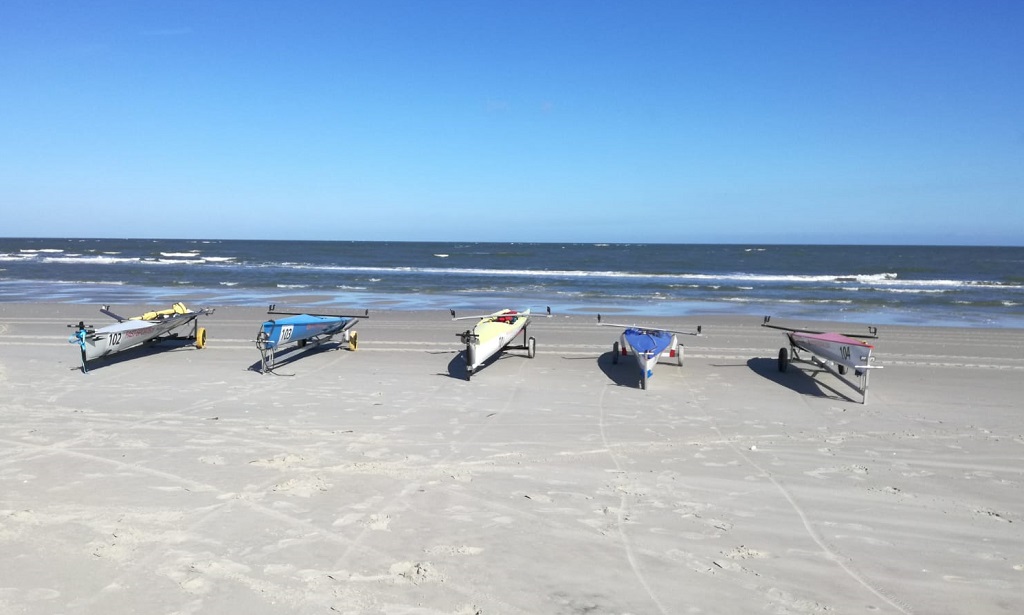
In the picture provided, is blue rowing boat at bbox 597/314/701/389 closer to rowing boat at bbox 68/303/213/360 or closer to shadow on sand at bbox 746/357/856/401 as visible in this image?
shadow on sand at bbox 746/357/856/401

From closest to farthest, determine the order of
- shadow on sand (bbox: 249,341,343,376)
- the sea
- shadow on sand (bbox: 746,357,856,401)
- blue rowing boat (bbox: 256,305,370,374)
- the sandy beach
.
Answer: the sandy beach < shadow on sand (bbox: 746,357,856,401) < blue rowing boat (bbox: 256,305,370,374) < shadow on sand (bbox: 249,341,343,376) < the sea

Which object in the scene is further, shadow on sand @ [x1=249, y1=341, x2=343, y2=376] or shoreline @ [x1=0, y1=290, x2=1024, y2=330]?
shoreline @ [x1=0, y1=290, x2=1024, y2=330]

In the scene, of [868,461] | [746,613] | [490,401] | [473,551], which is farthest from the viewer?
[490,401]

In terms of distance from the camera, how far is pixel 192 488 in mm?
6656

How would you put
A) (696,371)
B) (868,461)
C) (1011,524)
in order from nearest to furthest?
(1011,524)
(868,461)
(696,371)

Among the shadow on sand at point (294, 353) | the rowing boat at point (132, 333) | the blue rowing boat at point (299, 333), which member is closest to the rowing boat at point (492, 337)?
the blue rowing boat at point (299, 333)

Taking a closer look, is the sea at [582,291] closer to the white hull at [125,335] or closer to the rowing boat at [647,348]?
the white hull at [125,335]

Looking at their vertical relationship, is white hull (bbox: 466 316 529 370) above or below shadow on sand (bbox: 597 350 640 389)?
above

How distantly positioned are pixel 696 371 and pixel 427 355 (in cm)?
565

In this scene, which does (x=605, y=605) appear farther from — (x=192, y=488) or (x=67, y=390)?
(x=67, y=390)

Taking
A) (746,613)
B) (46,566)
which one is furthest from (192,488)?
(746,613)

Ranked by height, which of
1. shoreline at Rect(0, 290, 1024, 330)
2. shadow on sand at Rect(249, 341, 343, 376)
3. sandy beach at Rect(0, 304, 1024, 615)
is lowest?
sandy beach at Rect(0, 304, 1024, 615)

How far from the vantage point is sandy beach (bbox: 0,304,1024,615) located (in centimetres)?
484

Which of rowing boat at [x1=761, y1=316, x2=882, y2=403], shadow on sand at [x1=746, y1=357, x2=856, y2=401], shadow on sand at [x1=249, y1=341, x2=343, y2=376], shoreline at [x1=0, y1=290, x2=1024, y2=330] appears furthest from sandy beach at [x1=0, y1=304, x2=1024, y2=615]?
shoreline at [x1=0, y1=290, x2=1024, y2=330]
